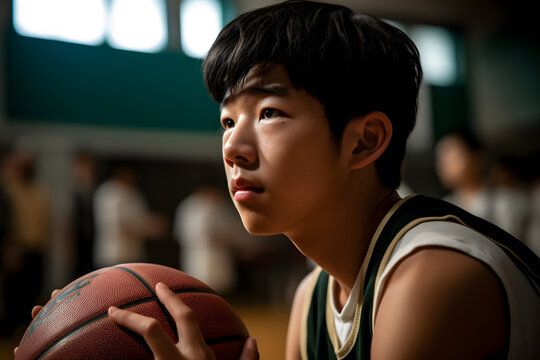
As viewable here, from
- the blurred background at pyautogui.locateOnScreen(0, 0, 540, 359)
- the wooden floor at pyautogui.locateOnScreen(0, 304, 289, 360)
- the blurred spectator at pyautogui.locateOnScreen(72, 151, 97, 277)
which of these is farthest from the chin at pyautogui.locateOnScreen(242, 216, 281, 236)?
the blurred spectator at pyautogui.locateOnScreen(72, 151, 97, 277)

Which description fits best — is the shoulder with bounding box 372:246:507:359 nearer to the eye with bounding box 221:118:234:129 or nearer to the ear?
the ear

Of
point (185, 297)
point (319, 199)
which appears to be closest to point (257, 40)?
point (319, 199)

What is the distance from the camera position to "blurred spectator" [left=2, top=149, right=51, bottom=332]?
153 inches

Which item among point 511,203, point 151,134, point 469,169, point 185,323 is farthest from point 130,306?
point 151,134

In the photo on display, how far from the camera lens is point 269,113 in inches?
37.0

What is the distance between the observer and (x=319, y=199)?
0.95m

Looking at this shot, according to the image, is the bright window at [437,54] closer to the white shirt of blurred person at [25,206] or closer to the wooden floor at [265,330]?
the wooden floor at [265,330]

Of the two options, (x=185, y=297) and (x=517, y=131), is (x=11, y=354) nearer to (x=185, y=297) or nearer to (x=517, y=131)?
(x=185, y=297)

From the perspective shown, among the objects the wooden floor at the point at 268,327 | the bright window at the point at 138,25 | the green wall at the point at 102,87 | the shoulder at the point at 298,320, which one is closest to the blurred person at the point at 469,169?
the wooden floor at the point at 268,327

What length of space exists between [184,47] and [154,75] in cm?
64

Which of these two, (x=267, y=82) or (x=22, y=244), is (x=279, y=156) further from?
(x=22, y=244)

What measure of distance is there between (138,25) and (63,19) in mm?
1016

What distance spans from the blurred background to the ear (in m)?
3.30

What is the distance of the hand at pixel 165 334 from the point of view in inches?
31.2
